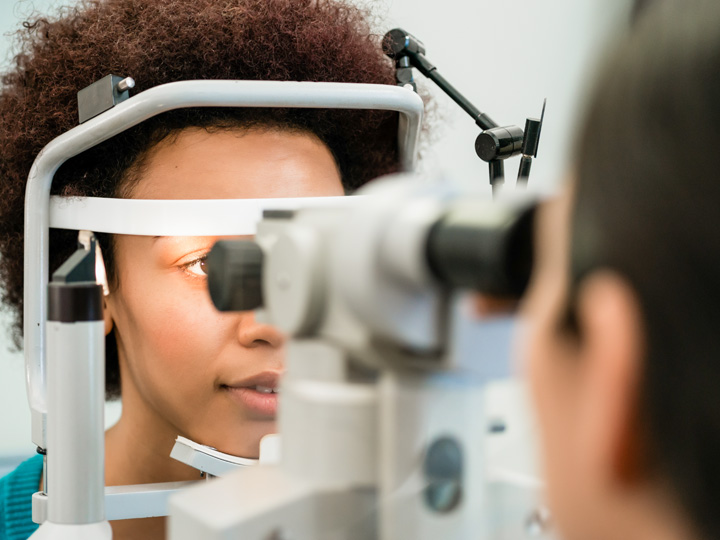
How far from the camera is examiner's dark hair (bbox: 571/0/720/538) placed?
0.69 ft

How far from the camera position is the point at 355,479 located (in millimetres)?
332

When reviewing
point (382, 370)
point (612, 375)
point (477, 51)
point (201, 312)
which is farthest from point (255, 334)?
point (477, 51)

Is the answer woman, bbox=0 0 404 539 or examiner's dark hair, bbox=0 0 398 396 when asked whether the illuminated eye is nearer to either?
woman, bbox=0 0 404 539

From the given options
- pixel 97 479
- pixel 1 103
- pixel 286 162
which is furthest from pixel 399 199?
pixel 1 103

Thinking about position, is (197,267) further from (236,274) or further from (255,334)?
(236,274)

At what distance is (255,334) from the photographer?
748 millimetres

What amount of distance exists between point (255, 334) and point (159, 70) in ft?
1.03

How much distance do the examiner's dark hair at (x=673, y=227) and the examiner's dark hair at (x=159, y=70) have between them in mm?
625

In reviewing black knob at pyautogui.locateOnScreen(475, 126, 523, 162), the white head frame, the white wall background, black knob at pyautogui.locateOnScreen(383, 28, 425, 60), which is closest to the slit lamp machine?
the white head frame

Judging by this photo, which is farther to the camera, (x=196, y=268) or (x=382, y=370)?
(x=196, y=268)

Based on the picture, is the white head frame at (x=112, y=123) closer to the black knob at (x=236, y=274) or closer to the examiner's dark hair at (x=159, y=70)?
the examiner's dark hair at (x=159, y=70)

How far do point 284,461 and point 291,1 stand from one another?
2.32ft

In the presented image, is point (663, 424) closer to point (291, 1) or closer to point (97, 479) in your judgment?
point (97, 479)

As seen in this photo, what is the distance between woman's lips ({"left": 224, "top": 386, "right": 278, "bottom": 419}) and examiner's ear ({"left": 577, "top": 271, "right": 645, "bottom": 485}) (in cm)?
56
